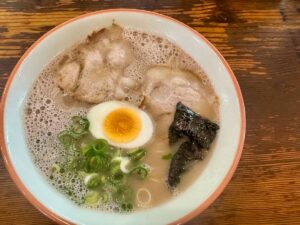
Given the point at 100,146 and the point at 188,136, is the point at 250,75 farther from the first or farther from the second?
the point at 100,146

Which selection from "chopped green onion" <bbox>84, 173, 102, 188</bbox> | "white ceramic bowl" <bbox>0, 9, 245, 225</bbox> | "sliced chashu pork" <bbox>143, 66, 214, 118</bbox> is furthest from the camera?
"sliced chashu pork" <bbox>143, 66, 214, 118</bbox>

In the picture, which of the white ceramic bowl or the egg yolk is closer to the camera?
the white ceramic bowl

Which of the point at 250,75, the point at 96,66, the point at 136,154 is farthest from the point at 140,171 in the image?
the point at 250,75

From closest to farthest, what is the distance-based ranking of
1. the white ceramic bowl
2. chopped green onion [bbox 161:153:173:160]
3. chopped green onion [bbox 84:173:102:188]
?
the white ceramic bowl < chopped green onion [bbox 84:173:102:188] < chopped green onion [bbox 161:153:173:160]

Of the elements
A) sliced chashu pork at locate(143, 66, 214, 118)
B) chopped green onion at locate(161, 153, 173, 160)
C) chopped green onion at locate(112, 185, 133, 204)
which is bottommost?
chopped green onion at locate(112, 185, 133, 204)

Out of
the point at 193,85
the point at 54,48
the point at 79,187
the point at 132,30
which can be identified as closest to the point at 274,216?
the point at 193,85

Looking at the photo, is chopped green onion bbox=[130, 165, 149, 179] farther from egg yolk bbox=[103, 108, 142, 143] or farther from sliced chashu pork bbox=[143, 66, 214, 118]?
sliced chashu pork bbox=[143, 66, 214, 118]

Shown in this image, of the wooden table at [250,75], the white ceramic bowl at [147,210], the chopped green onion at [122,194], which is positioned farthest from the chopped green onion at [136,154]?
the wooden table at [250,75]

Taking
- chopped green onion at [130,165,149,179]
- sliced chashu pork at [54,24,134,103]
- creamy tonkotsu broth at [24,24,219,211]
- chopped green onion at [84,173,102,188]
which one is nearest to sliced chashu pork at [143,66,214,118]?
creamy tonkotsu broth at [24,24,219,211]

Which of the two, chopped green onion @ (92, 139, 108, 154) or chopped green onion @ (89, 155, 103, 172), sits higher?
chopped green onion @ (92, 139, 108, 154)
